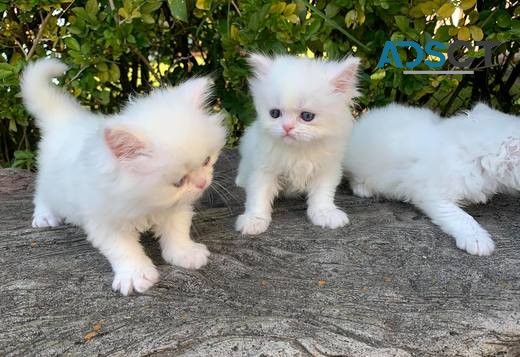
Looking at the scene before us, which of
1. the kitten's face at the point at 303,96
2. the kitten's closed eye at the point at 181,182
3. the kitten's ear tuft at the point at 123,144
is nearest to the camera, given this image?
the kitten's ear tuft at the point at 123,144

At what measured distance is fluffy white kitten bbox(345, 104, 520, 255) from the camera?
243cm

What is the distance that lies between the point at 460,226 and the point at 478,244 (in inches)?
5.5

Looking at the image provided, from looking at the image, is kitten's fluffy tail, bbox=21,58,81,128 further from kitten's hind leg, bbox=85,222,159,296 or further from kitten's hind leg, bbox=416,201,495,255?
kitten's hind leg, bbox=416,201,495,255

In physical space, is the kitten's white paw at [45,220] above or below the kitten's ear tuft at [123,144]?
below

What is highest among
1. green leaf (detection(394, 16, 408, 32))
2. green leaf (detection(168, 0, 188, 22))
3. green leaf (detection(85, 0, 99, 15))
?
green leaf (detection(394, 16, 408, 32))

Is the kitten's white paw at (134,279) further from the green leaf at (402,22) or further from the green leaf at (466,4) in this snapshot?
the green leaf at (466,4)

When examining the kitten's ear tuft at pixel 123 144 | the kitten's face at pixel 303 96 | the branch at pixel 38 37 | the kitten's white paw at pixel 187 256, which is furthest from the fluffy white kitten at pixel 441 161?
the branch at pixel 38 37

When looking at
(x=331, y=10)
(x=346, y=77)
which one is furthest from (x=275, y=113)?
(x=331, y=10)

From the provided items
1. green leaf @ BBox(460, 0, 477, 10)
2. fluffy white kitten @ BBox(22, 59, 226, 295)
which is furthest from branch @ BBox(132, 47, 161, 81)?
green leaf @ BBox(460, 0, 477, 10)

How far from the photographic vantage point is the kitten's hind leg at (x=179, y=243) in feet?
6.98

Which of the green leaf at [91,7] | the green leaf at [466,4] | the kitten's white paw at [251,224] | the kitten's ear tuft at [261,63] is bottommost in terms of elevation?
the kitten's white paw at [251,224]

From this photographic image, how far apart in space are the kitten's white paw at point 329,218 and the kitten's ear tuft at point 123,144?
3.68 feet

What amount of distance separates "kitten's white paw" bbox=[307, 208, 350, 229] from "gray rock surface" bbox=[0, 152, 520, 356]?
0.04m

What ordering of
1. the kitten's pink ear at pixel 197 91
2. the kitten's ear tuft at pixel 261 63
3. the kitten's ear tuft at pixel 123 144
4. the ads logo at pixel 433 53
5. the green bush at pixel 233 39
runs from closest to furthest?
the kitten's ear tuft at pixel 123 144 < the kitten's pink ear at pixel 197 91 < the kitten's ear tuft at pixel 261 63 < the green bush at pixel 233 39 < the ads logo at pixel 433 53
